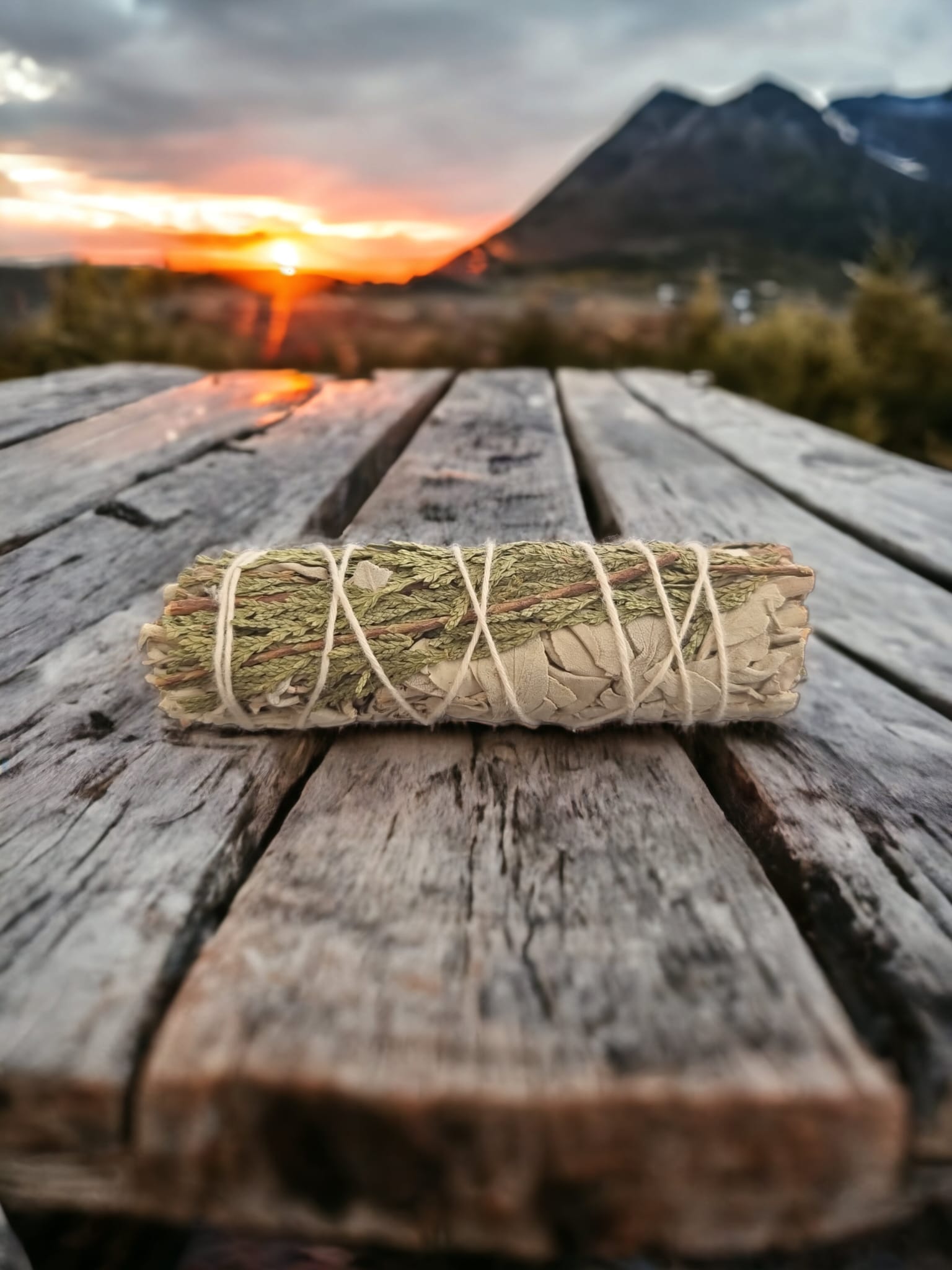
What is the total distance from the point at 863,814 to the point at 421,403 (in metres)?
2.21

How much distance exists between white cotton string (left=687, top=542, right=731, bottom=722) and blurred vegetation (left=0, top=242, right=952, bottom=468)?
4.27 m

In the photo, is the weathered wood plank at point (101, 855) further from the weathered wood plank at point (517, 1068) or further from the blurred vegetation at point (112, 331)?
the blurred vegetation at point (112, 331)

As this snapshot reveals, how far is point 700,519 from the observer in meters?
1.61

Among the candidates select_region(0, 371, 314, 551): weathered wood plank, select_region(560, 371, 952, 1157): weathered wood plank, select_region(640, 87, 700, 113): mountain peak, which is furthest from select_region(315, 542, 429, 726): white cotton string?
select_region(640, 87, 700, 113): mountain peak

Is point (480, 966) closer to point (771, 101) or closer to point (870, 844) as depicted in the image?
point (870, 844)

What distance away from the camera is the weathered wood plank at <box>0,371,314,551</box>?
1.62 metres

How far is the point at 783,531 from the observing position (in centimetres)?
163

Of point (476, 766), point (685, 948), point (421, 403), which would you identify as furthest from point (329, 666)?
point (421, 403)

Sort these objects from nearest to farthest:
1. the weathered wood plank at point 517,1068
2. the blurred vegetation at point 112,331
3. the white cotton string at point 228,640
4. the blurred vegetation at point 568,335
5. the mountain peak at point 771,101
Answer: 1. the weathered wood plank at point 517,1068
2. the white cotton string at point 228,640
3. the blurred vegetation at point 568,335
4. the blurred vegetation at point 112,331
5. the mountain peak at point 771,101

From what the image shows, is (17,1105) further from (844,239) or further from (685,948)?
(844,239)

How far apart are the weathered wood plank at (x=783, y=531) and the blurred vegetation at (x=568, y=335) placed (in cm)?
314

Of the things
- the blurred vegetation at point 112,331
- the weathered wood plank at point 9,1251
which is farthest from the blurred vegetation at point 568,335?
the weathered wood plank at point 9,1251

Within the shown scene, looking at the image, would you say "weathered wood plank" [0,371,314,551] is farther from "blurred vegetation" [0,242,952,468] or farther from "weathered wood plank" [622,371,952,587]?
"blurred vegetation" [0,242,952,468]

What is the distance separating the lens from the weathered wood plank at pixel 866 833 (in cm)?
58
